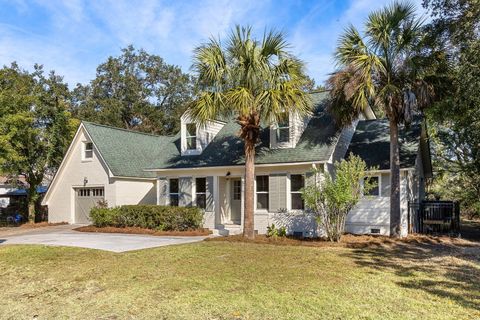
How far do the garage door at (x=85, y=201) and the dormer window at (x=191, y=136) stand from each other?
579 centimetres

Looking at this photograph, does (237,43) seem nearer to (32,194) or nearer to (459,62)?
(459,62)

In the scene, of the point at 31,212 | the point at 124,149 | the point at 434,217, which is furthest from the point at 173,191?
the point at 31,212

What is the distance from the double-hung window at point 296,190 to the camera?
16.9m

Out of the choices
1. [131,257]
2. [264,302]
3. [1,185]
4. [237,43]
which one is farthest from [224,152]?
[1,185]

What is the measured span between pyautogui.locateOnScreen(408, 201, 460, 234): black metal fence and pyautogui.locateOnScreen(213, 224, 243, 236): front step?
6842 mm

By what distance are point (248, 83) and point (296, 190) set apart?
5086 millimetres

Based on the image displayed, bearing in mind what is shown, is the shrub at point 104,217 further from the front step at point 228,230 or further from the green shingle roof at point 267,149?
the front step at point 228,230

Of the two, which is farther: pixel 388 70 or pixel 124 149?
pixel 124 149

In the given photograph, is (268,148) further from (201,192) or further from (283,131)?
(201,192)

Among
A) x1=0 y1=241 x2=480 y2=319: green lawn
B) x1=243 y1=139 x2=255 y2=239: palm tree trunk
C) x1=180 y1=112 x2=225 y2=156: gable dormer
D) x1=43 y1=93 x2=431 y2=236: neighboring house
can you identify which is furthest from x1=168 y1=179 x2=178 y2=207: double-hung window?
x1=0 y1=241 x2=480 y2=319: green lawn

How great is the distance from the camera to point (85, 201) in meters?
23.4

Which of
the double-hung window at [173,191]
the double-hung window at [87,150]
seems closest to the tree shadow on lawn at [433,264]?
the double-hung window at [173,191]

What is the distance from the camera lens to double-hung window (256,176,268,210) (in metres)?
18.0

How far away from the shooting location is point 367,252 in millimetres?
11828
